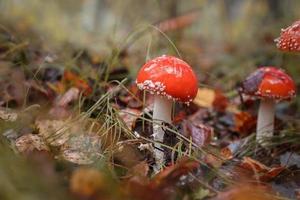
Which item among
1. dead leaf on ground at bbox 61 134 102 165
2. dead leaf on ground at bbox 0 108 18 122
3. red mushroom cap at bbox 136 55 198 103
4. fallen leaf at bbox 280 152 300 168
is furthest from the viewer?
fallen leaf at bbox 280 152 300 168

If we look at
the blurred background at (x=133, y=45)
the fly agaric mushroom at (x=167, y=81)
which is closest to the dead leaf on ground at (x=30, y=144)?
the blurred background at (x=133, y=45)

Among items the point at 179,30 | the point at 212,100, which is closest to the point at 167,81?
the point at 212,100

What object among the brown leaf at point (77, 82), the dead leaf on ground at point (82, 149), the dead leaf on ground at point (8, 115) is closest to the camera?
the dead leaf on ground at point (82, 149)

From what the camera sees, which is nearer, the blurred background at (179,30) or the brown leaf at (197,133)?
the brown leaf at (197,133)

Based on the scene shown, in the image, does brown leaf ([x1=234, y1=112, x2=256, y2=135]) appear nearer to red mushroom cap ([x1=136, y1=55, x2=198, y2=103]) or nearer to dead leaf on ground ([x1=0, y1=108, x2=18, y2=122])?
red mushroom cap ([x1=136, y1=55, x2=198, y2=103])

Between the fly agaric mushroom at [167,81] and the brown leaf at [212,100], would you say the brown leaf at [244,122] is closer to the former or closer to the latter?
the brown leaf at [212,100]

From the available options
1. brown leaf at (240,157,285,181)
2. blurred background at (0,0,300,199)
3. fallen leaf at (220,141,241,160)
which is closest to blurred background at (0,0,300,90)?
blurred background at (0,0,300,199)

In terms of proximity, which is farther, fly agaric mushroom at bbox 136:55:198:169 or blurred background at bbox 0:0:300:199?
fly agaric mushroom at bbox 136:55:198:169

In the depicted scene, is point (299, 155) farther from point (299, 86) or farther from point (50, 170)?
point (299, 86)

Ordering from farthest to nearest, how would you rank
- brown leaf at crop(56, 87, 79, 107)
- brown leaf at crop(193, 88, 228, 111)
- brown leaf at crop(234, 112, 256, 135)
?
1. brown leaf at crop(193, 88, 228, 111)
2. brown leaf at crop(234, 112, 256, 135)
3. brown leaf at crop(56, 87, 79, 107)
